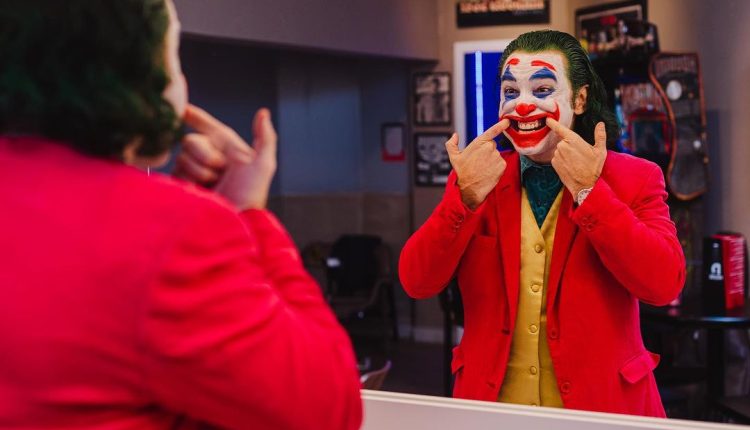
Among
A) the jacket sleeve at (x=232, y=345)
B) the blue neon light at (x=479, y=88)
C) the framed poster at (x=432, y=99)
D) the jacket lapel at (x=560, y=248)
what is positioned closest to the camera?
the jacket sleeve at (x=232, y=345)

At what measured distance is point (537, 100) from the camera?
1.79 metres

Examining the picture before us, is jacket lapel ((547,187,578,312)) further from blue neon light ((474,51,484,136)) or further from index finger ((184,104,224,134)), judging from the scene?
blue neon light ((474,51,484,136))

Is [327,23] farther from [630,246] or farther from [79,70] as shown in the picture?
[79,70]

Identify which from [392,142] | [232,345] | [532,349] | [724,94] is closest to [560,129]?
[532,349]

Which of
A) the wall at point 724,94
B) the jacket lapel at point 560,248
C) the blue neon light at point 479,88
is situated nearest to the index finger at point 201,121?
the jacket lapel at point 560,248

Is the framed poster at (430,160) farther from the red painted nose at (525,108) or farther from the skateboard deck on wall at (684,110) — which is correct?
the red painted nose at (525,108)

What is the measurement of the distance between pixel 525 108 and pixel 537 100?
0.03 metres

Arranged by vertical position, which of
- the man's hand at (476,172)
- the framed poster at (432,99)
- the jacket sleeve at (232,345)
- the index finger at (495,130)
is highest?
the framed poster at (432,99)

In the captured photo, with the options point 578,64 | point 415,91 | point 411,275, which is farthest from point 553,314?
point 415,91

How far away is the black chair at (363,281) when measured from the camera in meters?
6.76

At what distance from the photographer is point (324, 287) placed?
736 centimetres

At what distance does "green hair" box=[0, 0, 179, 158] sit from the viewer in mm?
776

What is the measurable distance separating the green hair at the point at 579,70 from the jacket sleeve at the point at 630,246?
0.25 meters

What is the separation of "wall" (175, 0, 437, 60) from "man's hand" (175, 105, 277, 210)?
10.6 feet
